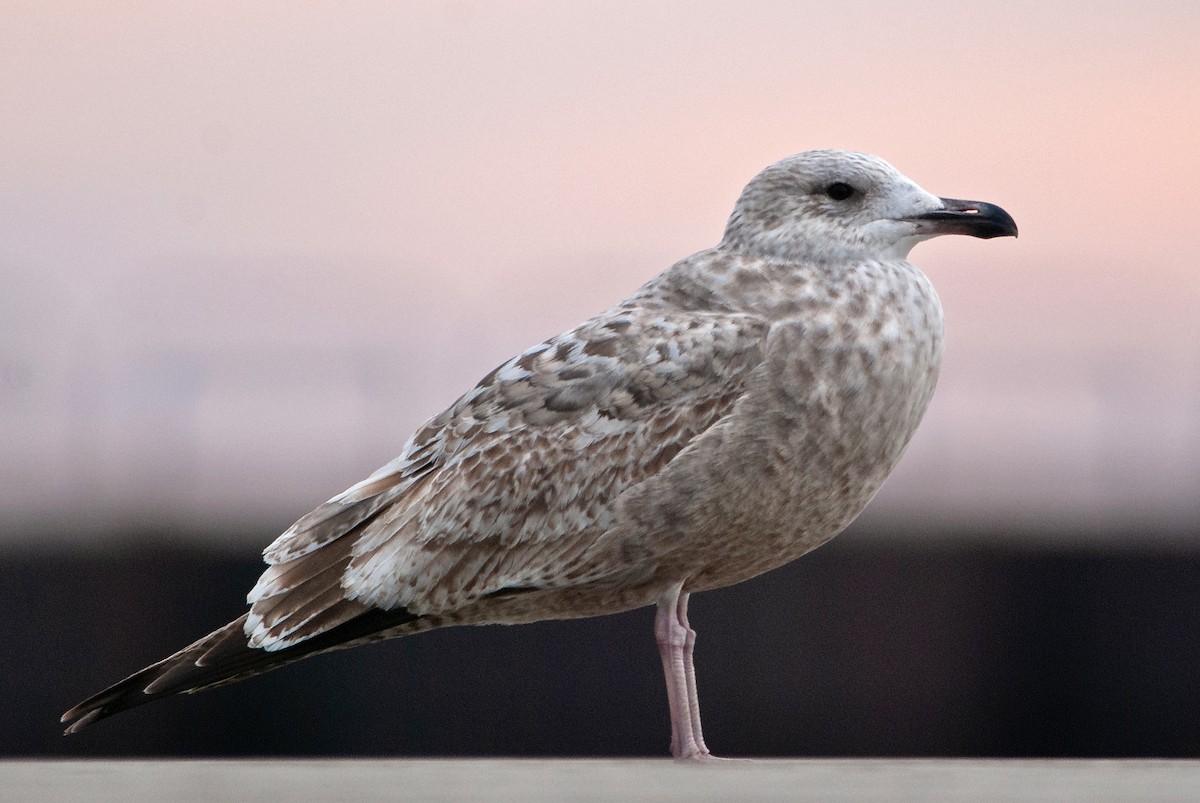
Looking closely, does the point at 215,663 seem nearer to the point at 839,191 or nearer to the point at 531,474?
the point at 531,474

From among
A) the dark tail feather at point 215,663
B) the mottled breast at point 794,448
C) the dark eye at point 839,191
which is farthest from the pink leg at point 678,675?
the dark eye at point 839,191

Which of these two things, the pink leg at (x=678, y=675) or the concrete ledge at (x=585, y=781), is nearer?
the concrete ledge at (x=585, y=781)

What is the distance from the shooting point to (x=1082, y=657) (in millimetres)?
15609

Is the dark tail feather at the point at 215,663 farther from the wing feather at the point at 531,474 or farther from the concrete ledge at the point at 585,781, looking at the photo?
the concrete ledge at the point at 585,781

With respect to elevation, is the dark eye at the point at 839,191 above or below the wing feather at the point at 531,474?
above

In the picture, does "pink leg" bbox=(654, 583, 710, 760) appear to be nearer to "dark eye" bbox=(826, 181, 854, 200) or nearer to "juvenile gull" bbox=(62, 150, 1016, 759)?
"juvenile gull" bbox=(62, 150, 1016, 759)

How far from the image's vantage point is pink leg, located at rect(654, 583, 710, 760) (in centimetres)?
620

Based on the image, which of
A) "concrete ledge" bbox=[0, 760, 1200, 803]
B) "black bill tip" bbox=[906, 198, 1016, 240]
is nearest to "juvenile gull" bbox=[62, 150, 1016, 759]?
"black bill tip" bbox=[906, 198, 1016, 240]

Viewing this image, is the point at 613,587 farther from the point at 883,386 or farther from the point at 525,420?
the point at 883,386

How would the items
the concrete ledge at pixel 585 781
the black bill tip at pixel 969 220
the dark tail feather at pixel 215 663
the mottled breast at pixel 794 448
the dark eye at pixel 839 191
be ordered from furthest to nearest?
the dark eye at pixel 839 191 → the black bill tip at pixel 969 220 → the dark tail feather at pixel 215 663 → the mottled breast at pixel 794 448 → the concrete ledge at pixel 585 781

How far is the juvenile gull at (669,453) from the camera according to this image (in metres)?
6.21

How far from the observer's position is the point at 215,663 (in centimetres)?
648

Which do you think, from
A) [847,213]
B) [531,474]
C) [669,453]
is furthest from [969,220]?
[531,474]

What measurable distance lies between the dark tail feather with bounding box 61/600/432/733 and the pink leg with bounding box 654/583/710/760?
2.78ft
